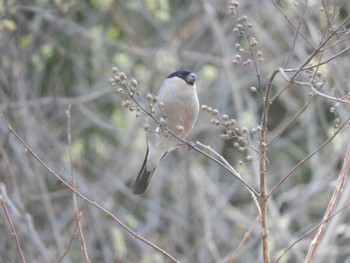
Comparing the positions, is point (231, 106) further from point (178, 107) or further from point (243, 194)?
point (178, 107)

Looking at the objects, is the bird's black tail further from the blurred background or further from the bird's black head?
the blurred background

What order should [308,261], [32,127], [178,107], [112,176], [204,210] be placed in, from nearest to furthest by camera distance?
[308,261]
[178,107]
[204,210]
[32,127]
[112,176]

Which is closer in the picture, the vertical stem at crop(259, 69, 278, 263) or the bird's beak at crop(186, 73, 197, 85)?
the vertical stem at crop(259, 69, 278, 263)

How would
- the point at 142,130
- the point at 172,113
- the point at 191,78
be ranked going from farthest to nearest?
1. the point at 142,130
2. the point at 191,78
3. the point at 172,113

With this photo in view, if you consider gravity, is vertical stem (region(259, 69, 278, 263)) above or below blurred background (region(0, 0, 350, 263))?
above

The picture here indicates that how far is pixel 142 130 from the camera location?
5719mm

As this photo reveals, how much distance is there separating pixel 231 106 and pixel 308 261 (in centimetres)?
505

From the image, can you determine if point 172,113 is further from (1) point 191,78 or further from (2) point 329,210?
(2) point 329,210

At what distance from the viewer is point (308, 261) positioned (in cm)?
204

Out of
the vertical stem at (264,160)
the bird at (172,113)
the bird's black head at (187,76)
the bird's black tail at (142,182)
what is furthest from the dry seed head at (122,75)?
the bird's black head at (187,76)

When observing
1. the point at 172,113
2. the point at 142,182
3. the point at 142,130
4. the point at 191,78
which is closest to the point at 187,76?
the point at 191,78

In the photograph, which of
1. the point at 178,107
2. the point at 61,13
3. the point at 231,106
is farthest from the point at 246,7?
the point at 178,107

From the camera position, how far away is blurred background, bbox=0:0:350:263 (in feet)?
16.7

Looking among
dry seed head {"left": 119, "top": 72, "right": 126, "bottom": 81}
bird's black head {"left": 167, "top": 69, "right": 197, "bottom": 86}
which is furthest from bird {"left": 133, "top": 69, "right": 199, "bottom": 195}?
dry seed head {"left": 119, "top": 72, "right": 126, "bottom": 81}
